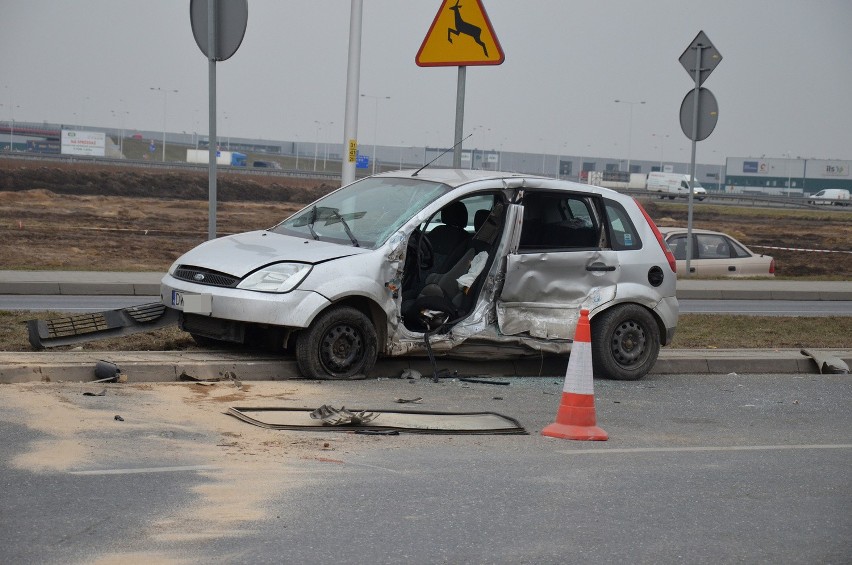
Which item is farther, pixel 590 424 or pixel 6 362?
pixel 6 362

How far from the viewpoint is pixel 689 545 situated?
17.7ft

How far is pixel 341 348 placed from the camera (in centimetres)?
935

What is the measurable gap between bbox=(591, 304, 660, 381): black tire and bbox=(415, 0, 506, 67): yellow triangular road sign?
2857 millimetres

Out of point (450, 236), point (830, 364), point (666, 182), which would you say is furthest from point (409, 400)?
point (666, 182)

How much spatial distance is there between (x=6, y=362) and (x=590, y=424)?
167 inches

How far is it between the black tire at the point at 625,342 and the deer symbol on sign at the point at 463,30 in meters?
3.02

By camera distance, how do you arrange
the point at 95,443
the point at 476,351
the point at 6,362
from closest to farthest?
the point at 95,443, the point at 6,362, the point at 476,351

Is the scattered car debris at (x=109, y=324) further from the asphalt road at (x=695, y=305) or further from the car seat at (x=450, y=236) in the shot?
the asphalt road at (x=695, y=305)

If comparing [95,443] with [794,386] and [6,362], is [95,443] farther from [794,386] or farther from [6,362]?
[794,386]

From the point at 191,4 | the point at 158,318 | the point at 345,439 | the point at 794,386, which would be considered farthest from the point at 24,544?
the point at 794,386

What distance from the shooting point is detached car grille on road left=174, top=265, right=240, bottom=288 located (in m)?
9.09

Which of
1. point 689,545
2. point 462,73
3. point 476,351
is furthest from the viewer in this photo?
point 462,73

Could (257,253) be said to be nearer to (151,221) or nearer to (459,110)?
(459,110)

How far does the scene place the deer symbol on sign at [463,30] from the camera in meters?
11.7
